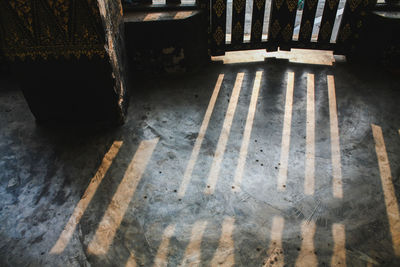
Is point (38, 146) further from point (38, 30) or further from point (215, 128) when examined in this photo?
point (215, 128)

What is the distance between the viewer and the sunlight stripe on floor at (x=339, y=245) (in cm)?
241

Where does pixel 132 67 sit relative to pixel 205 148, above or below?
above

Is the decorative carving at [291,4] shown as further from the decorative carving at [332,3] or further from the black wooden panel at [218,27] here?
the black wooden panel at [218,27]

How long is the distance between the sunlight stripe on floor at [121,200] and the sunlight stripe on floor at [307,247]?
1.69 metres

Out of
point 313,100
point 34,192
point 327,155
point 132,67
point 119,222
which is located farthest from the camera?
point 132,67

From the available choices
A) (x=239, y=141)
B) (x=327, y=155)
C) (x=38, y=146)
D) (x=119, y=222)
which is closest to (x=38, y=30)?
(x=38, y=146)

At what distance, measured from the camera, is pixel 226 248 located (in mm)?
2521

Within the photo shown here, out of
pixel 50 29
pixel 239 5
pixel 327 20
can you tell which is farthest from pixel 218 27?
pixel 50 29

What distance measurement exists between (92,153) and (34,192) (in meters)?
0.74

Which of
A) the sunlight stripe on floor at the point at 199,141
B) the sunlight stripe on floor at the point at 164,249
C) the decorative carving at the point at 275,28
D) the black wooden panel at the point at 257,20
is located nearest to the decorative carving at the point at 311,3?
the decorative carving at the point at 275,28

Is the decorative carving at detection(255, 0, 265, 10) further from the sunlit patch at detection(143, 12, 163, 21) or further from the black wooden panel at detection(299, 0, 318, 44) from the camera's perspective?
the sunlit patch at detection(143, 12, 163, 21)

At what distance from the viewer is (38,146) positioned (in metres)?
3.57

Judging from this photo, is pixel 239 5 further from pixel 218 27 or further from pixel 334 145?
pixel 334 145

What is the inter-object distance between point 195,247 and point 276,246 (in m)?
0.72
